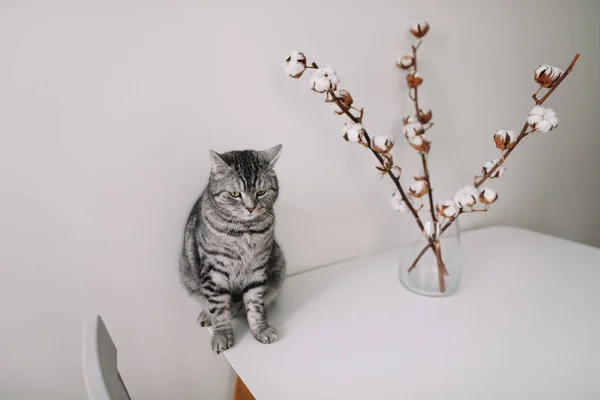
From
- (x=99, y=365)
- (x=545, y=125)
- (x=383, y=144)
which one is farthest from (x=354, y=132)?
(x=99, y=365)

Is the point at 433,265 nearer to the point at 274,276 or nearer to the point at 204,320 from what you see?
the point at 274,276

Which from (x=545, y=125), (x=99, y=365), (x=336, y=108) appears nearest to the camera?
(x=99, y=365)

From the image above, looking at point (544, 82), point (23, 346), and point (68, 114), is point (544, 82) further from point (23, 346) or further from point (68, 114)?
point (23, 346)

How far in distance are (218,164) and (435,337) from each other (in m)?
0.60

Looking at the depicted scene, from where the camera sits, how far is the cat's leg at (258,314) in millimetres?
879

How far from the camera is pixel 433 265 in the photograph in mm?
1087

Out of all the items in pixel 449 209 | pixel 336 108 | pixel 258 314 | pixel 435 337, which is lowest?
pixel 435 337

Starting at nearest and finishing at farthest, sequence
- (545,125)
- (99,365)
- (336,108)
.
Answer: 1. (99,365)
2. (545,125)
3. (336,108)

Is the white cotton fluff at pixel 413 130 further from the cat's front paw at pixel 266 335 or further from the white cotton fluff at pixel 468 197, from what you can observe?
the cat's front paw at pixel 266 335

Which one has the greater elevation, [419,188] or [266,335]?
[419,188]

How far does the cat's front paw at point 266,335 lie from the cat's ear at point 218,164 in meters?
0.36

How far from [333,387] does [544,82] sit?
760 mm

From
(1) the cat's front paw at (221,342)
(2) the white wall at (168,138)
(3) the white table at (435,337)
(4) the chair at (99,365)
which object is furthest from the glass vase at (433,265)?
(4) the chair at (99,365)

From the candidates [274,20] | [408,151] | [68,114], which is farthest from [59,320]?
[408,151]
